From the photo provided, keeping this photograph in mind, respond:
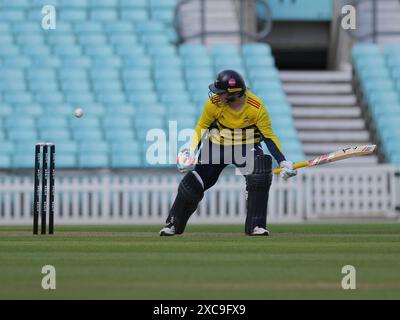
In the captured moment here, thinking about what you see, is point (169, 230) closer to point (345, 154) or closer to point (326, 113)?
point (345, 154)

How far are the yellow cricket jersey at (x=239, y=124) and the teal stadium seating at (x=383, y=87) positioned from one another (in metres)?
9.36

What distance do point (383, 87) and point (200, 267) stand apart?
A: 1528 centimetres

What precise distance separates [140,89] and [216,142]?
10428 mm

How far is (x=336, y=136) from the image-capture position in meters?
21.8

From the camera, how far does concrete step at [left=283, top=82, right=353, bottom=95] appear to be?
76.8 ft

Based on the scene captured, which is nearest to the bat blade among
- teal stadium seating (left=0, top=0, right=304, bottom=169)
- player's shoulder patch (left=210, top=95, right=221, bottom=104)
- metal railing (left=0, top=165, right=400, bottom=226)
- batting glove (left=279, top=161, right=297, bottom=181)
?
batting glove (left=279, top=161, right=297, bottom=181)

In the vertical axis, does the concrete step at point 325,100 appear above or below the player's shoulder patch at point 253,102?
above

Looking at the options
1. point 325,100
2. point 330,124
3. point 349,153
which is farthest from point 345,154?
point 325,100

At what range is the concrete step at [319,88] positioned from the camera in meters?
23.4

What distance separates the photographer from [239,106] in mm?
10586

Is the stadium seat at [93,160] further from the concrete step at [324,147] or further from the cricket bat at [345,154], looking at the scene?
the cricket bat at [345,154]

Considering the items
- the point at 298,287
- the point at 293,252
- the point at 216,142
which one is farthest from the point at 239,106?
the point at 298,287

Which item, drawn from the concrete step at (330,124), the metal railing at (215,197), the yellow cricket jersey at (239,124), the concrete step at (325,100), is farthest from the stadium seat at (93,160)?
the yellow cricket jersey at (239,124)
